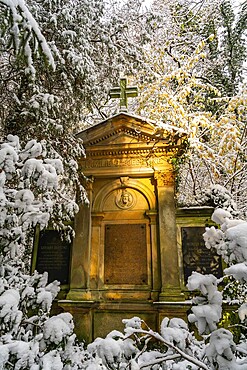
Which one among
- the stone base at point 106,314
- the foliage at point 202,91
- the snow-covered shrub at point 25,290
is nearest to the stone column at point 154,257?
the stone base at point 106,314

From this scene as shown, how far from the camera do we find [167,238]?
5.11 metres

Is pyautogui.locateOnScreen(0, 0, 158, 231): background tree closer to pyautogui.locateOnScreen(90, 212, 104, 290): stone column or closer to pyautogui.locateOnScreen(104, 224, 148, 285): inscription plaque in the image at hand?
pyautogui.locateOnScreen(90, 212, 104, 290): stone column

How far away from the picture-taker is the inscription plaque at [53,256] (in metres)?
5.32

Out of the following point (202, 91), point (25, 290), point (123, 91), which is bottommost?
point (25, 290)

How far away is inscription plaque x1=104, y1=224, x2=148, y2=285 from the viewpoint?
5.12 m

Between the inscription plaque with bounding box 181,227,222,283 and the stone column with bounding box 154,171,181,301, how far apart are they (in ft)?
0.75

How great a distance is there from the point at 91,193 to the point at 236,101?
3507mm

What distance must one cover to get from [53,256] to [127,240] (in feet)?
4.59

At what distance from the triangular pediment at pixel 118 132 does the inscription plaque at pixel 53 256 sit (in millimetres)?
1887

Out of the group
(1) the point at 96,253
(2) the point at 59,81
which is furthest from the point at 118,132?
(1) the point at 96,253

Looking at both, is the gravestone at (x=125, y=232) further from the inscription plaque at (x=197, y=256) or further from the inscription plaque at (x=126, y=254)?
the inscription plaque at (x=197, y=256)

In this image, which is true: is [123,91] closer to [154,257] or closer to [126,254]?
[126,254]

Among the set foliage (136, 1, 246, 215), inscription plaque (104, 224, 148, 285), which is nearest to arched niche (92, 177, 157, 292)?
inscription plaque (104, 224, 148, 285)

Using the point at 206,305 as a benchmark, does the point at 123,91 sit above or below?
above
